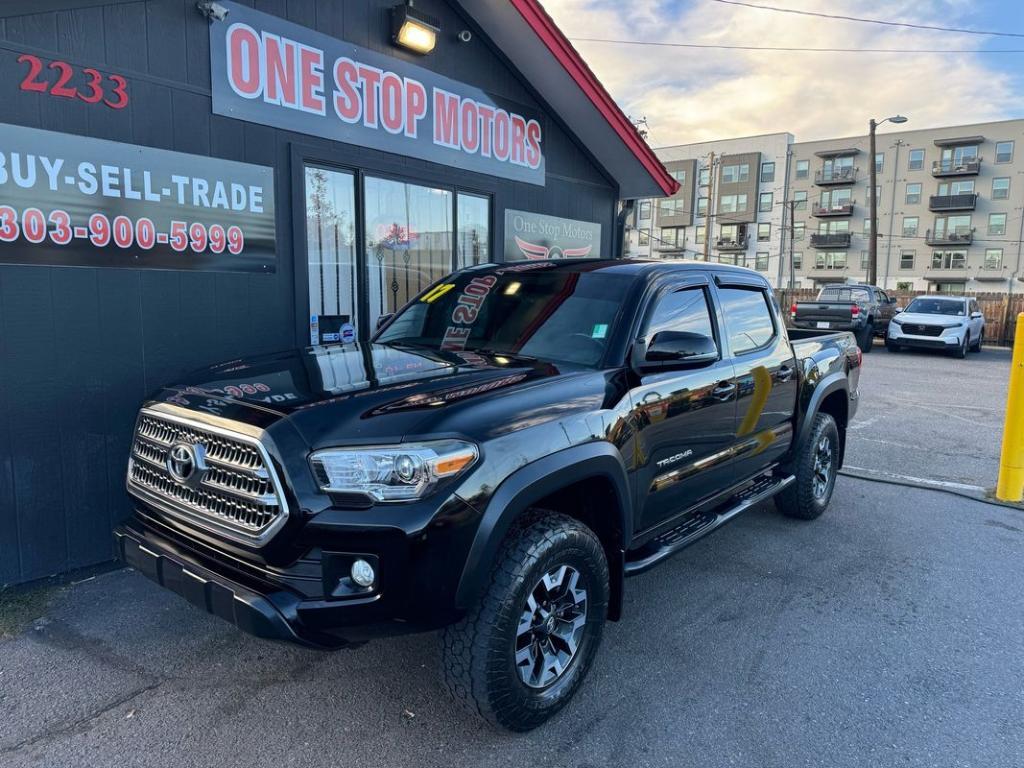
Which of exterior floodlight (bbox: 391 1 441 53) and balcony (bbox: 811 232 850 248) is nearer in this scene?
exterior floodlight (bbox: 391 1 441 53)

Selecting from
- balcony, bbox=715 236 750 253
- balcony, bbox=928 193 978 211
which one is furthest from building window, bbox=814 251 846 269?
balcony, bbox=928 193 978 211

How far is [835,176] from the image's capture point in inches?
2295

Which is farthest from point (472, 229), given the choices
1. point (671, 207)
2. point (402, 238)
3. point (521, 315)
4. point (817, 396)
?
point (671, 207)

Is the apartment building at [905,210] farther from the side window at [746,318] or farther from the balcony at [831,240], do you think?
the side window at [746,318]

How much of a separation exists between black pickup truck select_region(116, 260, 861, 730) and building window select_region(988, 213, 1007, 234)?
60.2 m

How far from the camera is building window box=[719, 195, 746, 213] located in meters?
61.8

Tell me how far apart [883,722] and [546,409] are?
1.94m

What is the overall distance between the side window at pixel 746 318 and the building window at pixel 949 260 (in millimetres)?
59594

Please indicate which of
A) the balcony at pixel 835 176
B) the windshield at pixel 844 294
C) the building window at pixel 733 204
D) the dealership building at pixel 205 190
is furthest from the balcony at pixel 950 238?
the dealership building at pixel 205 190

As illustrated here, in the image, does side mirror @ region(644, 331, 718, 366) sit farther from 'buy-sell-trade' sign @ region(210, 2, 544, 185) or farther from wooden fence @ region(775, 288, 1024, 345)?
wooden fence @ region(775, 288, 1024, 345)

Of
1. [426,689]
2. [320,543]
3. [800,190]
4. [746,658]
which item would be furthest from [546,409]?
[800,190]

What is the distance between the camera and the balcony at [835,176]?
189 ft

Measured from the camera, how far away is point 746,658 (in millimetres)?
3324

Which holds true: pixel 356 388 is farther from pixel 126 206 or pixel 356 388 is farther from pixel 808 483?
pixel 808 483
